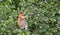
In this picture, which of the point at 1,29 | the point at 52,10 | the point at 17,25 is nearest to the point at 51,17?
the point at 52,10

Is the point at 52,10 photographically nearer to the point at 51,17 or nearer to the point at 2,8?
the point at 51,17

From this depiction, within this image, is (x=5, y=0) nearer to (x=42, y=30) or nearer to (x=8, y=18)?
(x=8, y=18)

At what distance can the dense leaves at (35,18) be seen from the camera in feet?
19.5

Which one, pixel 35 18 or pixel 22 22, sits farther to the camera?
pixel 35 18

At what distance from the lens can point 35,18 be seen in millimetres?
6367

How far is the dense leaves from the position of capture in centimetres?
594

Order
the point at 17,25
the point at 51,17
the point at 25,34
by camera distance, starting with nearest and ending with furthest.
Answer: the point at 25,34
the point at 17,25
the point at 51,17

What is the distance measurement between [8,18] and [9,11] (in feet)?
1.05

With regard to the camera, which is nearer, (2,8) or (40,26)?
(40,26)

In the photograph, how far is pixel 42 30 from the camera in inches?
239

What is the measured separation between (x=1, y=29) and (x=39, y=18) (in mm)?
1102

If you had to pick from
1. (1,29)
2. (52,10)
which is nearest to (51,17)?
(52,10)

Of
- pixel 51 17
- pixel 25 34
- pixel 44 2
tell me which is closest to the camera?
pixel 25 34

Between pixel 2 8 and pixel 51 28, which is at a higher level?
pixel 2 8
